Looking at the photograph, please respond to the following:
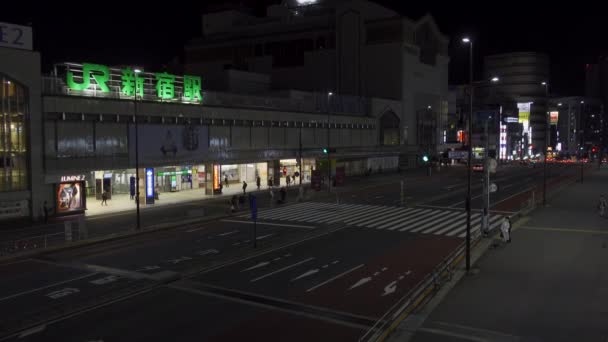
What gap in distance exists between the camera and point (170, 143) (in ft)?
Answer: 163

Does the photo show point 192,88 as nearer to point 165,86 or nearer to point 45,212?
point 165,86

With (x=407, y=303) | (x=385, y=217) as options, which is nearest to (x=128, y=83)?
(x=385, y=217)

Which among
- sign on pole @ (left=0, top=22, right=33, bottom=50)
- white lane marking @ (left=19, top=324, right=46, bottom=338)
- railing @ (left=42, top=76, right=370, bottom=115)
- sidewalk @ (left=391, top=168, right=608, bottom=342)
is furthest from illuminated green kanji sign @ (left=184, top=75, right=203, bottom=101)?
white lane marking @ (left=19, top=324, right=46, bottom=338)

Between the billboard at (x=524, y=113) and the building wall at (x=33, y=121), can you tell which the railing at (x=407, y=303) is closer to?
the building wall at (x=33, y=121)

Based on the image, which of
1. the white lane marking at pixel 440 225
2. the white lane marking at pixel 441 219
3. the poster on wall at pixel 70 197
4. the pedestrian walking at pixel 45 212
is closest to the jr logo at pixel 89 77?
the poster on wall at pixel 70 197

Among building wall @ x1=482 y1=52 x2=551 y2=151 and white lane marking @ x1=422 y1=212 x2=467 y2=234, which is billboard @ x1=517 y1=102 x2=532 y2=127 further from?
white lane marking @ x1=422 y1=212 x2=467 y2=234

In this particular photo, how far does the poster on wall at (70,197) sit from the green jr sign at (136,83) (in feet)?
26.3

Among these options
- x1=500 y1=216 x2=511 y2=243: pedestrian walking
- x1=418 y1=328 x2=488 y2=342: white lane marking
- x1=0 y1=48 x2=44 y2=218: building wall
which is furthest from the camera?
x1=0 y1=48 x2=44 y2=218: building wall

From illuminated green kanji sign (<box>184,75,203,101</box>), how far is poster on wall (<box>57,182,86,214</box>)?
53.0 ft

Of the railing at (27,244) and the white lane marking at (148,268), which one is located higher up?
the railing at (27,244)

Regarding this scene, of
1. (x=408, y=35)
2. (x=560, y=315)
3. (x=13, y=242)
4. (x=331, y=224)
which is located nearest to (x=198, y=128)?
(x=331, y=224)

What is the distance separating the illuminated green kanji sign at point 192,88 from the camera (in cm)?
5181

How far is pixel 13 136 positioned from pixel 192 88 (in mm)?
19457

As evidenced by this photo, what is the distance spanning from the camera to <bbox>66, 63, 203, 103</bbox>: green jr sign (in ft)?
137
